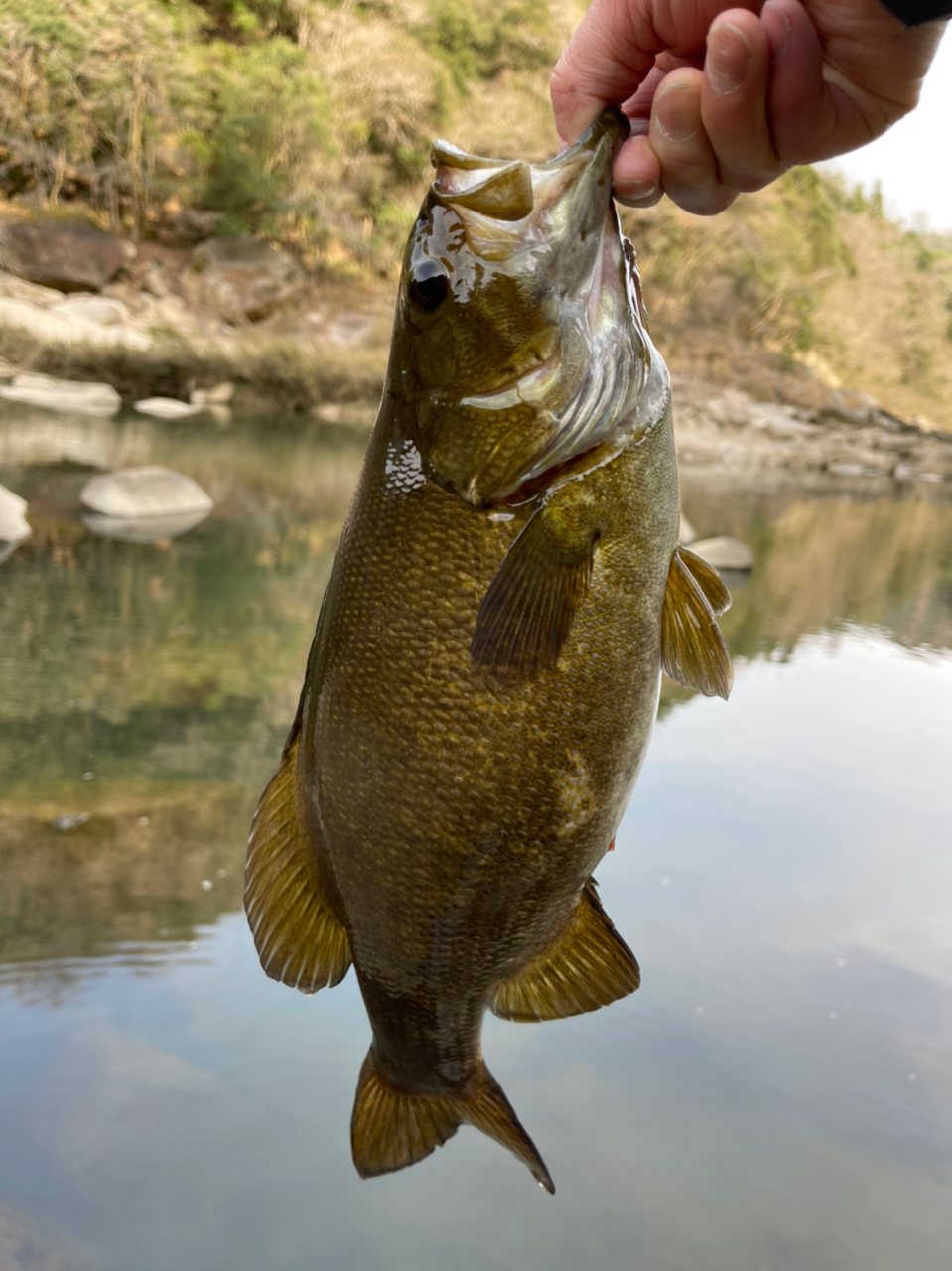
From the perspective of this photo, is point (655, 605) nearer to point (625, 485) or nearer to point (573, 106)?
point (625, 485)

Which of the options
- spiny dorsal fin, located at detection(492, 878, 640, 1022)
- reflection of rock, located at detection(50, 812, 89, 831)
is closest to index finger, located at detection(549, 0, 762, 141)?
spiny dorsal fin, located at detection(492, 878, 640, 1022)

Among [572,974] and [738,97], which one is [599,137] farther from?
[572,974]

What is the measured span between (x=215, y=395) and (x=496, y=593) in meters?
19.8

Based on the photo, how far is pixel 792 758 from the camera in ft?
21.9

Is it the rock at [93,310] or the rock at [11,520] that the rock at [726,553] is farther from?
the rock at [93,310]

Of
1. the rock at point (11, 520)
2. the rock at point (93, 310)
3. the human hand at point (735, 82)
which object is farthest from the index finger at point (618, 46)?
the rock at point (93, 310)

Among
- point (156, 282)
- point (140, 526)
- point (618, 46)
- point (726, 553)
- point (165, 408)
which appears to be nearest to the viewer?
point (618, 46)

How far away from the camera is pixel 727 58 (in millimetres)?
1288

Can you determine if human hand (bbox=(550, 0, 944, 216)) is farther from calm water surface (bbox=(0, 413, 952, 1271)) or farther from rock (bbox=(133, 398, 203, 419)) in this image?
rock (bbox=(133, 398, 203, 419))

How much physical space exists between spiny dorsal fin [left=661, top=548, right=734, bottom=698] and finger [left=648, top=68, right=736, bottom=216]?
56 cm

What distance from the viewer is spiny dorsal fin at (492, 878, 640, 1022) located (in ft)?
5.02

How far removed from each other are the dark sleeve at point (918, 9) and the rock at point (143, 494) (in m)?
9.48

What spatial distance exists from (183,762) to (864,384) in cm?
3952

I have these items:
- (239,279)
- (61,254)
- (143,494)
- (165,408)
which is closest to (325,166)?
(239,279)
